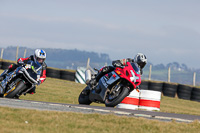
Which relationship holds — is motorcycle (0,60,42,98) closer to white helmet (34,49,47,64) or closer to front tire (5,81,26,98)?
front tire (5,81,26,98)

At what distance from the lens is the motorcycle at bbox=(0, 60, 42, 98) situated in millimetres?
12529

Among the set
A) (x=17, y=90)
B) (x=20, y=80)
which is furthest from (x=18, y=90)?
(x=20, y=80)

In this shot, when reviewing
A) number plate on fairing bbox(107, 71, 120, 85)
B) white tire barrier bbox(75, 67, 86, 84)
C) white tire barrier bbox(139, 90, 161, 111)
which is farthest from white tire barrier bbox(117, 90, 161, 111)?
white tire barrier bbox(75, 67, 86, 84)

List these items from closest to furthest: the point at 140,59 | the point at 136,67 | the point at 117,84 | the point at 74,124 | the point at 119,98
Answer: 1. the point at 74,124
2. the point at 119,98
3. the point at 117,84
4. the point at 136,67
5. the point at 140,59

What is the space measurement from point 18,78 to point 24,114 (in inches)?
216

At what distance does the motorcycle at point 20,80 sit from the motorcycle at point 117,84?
216cm

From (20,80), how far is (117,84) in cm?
316

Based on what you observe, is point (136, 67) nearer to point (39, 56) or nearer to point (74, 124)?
point (39, 56)

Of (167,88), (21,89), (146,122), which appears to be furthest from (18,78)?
(167,88)

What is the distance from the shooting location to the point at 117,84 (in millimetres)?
11453

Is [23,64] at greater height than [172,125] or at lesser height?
greater

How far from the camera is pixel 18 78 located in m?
12.7

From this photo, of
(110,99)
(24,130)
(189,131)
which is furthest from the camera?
(110,99)

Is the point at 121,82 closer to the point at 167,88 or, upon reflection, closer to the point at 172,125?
the point at 172,125
